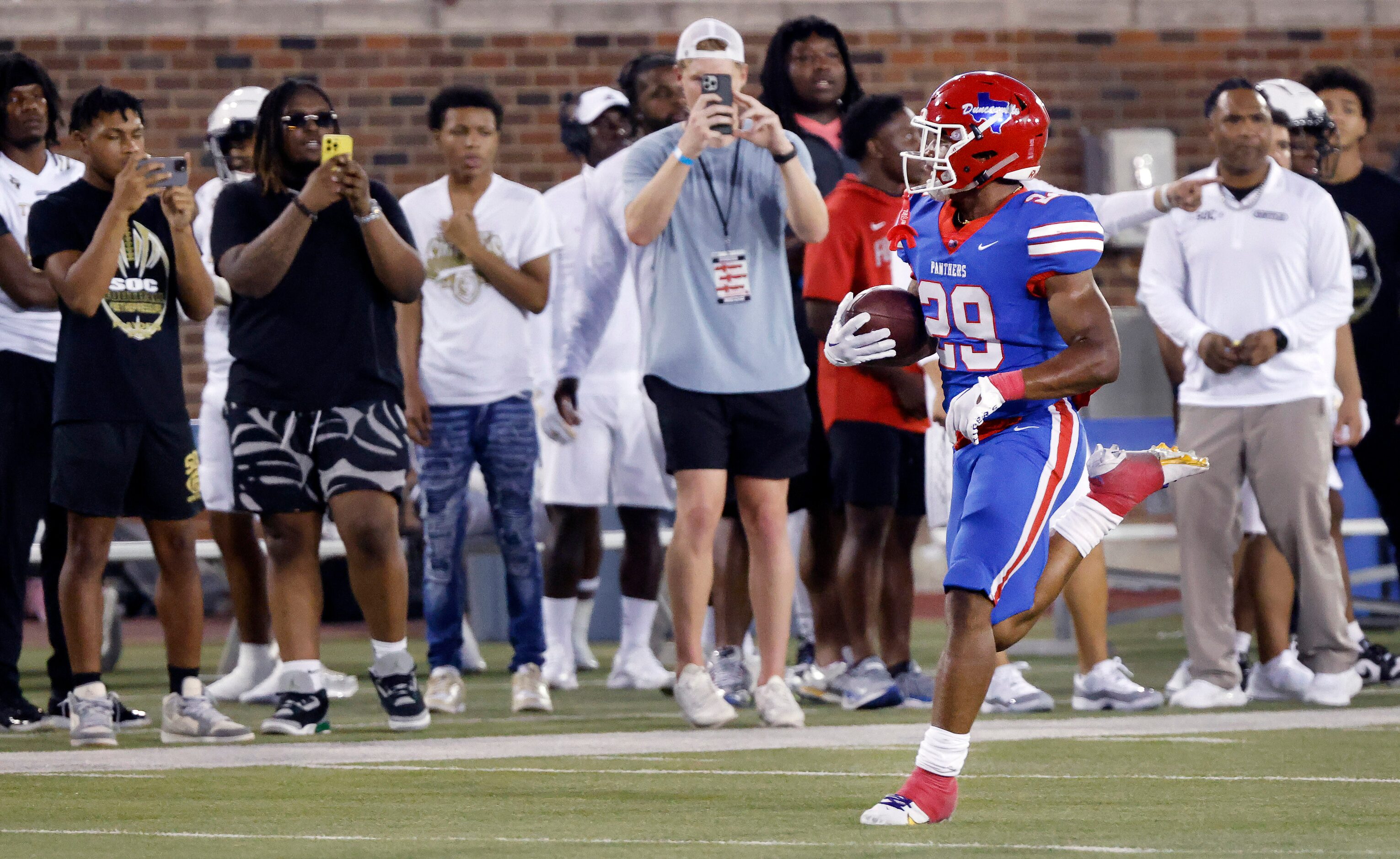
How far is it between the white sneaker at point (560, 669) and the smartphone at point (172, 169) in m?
2.81

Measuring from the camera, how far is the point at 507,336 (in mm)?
7516

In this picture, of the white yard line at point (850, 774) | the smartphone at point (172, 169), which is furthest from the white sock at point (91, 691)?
the smartphone at point (172, 169)

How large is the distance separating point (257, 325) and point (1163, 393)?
8.36 meters

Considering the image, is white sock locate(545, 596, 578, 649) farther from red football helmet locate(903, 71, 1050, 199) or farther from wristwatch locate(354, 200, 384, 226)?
red football helmet locate(903, 71, 1050, 199)

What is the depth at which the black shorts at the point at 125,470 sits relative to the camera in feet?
19.9

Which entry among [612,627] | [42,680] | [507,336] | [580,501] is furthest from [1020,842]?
[612,627]

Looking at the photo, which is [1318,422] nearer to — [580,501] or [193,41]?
[580,501]

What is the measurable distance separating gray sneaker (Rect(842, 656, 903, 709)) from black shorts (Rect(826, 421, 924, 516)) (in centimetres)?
54

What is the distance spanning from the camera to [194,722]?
617 cm

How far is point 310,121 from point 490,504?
1.70 meters

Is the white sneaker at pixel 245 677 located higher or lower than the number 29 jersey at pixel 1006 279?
lower

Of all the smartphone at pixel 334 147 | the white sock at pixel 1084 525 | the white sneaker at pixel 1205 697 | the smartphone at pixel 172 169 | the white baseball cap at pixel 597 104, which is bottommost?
the white sneaker at pixel 1205 697

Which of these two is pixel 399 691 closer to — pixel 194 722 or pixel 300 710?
pixel 300 710

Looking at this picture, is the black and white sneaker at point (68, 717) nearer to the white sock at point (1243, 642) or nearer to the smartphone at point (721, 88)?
the smartphone at point (721, 88)
